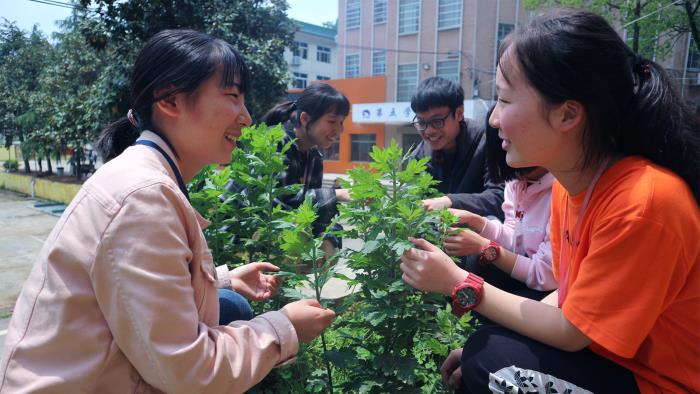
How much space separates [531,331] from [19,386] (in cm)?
145

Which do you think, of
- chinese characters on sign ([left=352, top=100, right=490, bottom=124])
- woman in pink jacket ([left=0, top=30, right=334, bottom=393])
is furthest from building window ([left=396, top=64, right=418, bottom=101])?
woman in pink jacket ([left=0, top=30, right=334, bottom=393])

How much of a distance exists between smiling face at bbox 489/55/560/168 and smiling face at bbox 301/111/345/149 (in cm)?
201

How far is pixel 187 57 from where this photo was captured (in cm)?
150

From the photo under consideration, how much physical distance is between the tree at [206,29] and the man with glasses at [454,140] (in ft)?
11.0

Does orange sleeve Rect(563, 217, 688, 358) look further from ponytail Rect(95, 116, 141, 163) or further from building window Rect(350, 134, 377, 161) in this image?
building window Rect(350, 134, 377, 161)

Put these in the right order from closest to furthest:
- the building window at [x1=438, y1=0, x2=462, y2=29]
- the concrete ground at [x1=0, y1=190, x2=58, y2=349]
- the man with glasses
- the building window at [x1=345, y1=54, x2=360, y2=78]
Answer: the man with glasses
the concrete ground at [x1=0, y1=190, x2=58, y2=349]
the building window at [x1=438, y1=0, x2=462, y2=29]
the building window at [x1=345, y1=54, x2=360, y2=78]

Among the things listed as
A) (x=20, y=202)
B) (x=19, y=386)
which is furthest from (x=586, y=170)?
(x=20, y=202)

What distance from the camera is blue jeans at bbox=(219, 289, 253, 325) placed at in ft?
6.01

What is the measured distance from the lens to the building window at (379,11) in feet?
79.4

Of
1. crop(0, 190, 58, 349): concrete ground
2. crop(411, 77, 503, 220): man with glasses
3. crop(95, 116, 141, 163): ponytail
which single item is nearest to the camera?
crop(95, 116, 141, 163): ponytail

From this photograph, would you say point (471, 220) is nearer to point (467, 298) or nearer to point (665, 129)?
point (467, 298)

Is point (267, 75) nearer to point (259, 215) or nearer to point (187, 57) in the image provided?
point (259, 215)

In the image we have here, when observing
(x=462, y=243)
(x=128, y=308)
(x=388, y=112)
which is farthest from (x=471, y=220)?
(x=388, y=112)

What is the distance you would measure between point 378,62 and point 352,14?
3414 mm
